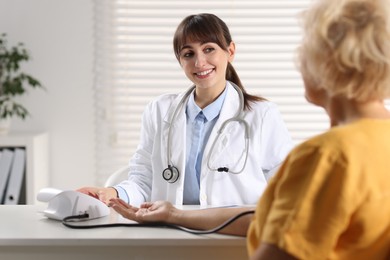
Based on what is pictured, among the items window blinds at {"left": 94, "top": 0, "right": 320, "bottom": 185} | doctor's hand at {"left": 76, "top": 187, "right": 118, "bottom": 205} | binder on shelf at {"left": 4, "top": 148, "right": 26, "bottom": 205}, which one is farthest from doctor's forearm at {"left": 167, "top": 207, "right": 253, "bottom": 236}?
window blinds at {"left": 94, "top": 0, "right": 320, "bottom": 185}

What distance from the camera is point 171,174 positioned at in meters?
2.45

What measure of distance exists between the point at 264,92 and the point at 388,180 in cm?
270

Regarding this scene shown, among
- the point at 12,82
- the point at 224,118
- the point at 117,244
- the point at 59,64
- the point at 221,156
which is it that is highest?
the point at 59,64

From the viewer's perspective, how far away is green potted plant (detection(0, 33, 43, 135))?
3.65 m

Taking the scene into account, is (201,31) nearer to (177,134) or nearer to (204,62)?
(204,62)

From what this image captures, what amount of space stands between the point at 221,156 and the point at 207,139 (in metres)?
0.10

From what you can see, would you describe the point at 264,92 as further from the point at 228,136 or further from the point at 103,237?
the point at 103,237

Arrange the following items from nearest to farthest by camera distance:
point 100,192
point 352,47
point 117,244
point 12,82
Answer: point 352,47 → point 117,244 → point 100,192 → point 12,82

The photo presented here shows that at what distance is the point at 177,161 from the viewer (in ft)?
8.16

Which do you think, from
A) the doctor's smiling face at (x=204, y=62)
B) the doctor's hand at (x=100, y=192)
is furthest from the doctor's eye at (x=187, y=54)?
the doctor's hand at (x=100, y=192)

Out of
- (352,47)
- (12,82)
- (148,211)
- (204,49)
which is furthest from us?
(12,82)

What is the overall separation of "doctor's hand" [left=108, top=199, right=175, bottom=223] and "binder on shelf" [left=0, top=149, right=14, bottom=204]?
6.12ft

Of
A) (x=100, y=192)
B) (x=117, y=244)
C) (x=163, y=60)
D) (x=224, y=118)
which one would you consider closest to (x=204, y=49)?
(x=224, y=118)

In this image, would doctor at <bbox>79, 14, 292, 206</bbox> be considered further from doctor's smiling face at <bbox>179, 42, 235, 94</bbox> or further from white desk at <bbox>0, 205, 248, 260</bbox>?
white desk at <bbox>0, 205, 248, 260</bbox>
